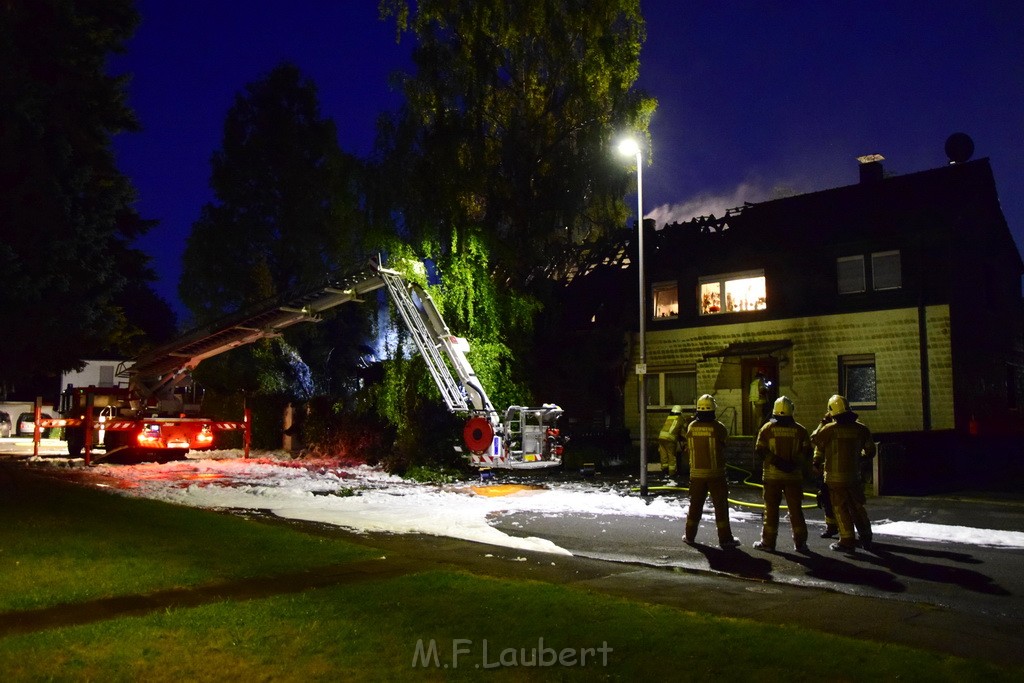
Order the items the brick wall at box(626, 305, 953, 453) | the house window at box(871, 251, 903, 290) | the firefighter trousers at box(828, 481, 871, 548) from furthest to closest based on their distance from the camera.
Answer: the house window at box(871, 251, 903, 290) → the brick wall at box(626, 305, 953, 453) → the firefighter trousers at box(828, 481, 871, 548)

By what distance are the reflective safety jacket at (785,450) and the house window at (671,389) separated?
50.5 feet

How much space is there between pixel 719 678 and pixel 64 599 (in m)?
5.43

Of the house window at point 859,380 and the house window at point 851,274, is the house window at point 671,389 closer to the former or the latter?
the house window at point 859,380

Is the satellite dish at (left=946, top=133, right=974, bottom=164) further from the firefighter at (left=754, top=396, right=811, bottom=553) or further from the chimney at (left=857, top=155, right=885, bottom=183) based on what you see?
the firefighter at (left=754, top=396, right=811, bottom=553)

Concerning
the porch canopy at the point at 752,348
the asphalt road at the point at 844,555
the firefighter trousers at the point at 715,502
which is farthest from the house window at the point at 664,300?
the firefighter trousers at the point at 715,502

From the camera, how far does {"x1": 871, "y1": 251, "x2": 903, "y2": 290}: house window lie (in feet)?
71.9

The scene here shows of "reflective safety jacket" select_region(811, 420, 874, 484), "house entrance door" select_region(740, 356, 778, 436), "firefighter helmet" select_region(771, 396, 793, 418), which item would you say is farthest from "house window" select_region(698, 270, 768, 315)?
"reflective safety jacket" select_region(811, 420, 874, 484)

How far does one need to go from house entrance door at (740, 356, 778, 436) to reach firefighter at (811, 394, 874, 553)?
12413mm

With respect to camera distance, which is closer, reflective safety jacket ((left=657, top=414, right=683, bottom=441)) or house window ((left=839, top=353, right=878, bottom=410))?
reflective safety jacket ((left=657, top=414, right=683, bottom=441))

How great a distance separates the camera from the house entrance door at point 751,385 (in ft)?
76.5

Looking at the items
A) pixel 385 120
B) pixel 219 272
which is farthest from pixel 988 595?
pixel 219 272

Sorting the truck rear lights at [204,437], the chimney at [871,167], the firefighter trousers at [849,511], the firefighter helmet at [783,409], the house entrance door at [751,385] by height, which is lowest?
the firefighter trousers at [849,511]

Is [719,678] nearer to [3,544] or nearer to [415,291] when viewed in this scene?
[3,544]

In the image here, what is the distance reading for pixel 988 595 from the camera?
26.0 feet
